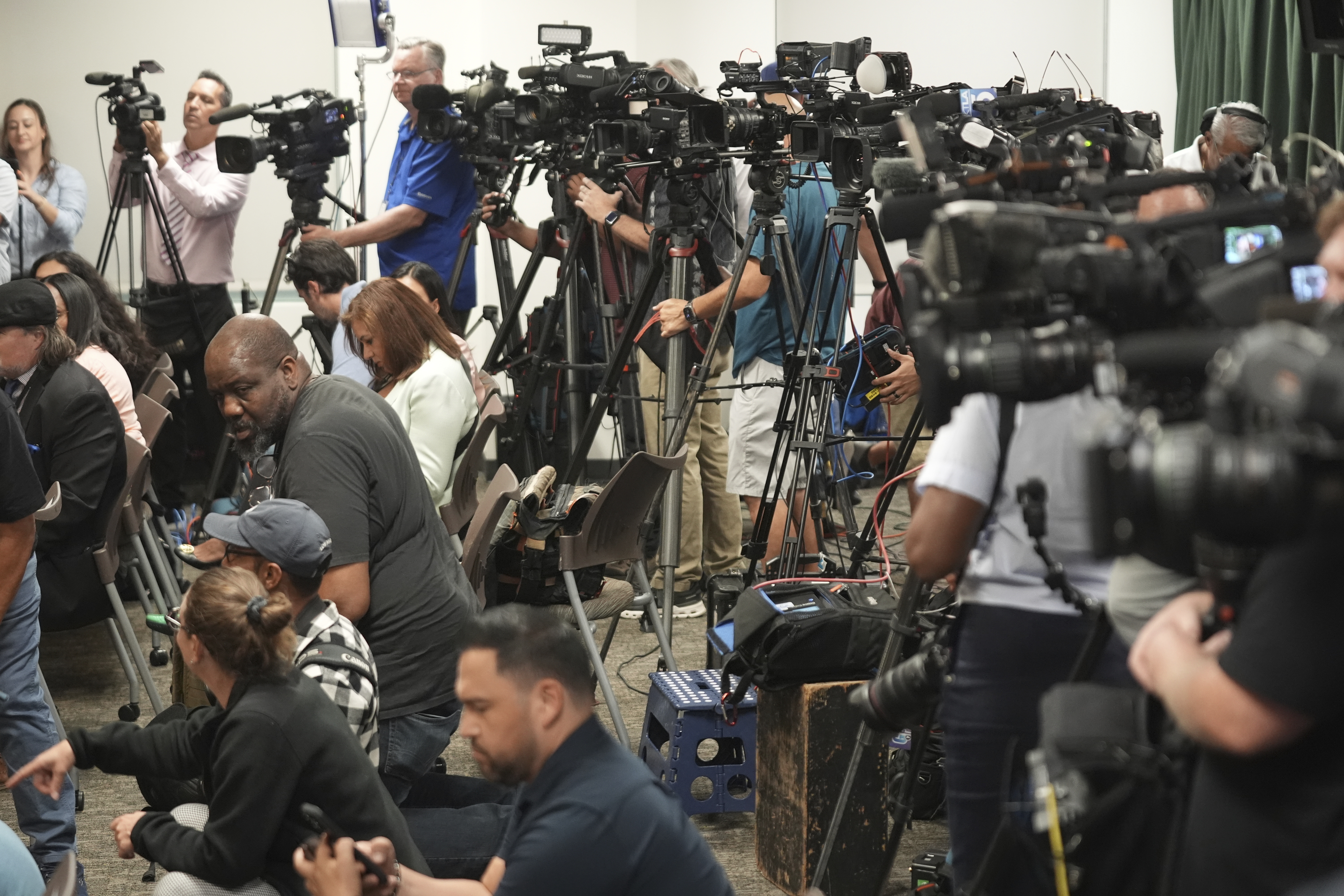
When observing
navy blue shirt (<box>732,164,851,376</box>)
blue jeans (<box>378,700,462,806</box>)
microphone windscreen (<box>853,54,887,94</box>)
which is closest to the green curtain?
navy blue shirt (<box>732,164,851,376</box>)

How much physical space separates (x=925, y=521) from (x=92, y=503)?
2420mm

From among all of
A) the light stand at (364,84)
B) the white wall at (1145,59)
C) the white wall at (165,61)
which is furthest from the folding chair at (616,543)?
the white wall at (165,61)

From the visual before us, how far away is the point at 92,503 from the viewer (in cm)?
356

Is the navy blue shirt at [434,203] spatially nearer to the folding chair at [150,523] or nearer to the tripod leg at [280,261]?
the tripod leg at [280,261]

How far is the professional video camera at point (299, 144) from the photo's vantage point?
17.6ft

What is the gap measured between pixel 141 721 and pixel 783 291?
226 centimetres

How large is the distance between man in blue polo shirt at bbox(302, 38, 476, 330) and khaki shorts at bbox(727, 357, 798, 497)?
4.74ft

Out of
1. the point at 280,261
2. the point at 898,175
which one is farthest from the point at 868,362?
the point at 280,261

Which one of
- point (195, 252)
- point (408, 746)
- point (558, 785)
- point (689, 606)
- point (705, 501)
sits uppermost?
point (195, 252)

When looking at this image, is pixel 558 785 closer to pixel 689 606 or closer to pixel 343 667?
pixel 343 667

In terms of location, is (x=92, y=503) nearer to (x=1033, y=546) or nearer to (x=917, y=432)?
(x=917, y=432)

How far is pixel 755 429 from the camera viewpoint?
4.54 m

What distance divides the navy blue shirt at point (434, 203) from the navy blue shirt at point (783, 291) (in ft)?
4.89

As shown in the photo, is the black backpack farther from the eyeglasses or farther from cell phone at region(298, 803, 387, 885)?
the eyeglasses
